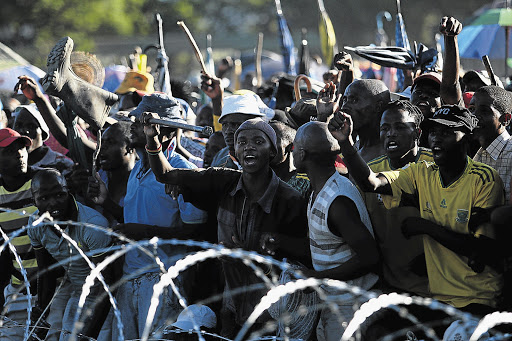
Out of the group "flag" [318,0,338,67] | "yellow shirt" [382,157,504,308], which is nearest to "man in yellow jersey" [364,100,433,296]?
"yellow shirt" [382,157,504,308]

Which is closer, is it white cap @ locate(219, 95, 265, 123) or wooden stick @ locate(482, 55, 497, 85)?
white cap @ locate(219, 95, 265, 123)

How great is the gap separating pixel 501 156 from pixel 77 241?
277 centimetres

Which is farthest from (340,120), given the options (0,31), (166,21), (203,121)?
(166,21)

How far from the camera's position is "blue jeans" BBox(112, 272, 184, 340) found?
5.23 meters

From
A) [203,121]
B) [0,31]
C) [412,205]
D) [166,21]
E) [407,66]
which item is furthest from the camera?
[166,21]

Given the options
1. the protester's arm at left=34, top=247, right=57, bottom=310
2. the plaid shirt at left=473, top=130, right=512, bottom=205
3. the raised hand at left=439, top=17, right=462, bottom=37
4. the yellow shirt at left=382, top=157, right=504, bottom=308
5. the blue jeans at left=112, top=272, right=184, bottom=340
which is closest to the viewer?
the yellow shirt at left=382, top=157, right=504, bottom=308

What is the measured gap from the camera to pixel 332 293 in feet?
14.5

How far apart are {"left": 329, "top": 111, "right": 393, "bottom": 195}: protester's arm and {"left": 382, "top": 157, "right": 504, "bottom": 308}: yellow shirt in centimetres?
22

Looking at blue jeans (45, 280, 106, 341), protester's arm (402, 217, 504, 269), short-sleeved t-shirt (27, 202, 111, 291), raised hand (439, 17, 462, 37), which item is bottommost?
blue jeans (45, 280, 106, 341)

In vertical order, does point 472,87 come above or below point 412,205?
above

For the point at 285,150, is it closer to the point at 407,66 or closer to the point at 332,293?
the point at 332,293

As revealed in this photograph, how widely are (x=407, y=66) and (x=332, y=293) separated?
2.92m

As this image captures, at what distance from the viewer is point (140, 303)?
17.3 ft

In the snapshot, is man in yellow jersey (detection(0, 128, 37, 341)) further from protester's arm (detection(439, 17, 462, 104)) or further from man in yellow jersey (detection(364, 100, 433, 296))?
protester's arm (detection(439, 17, 462, 104))
